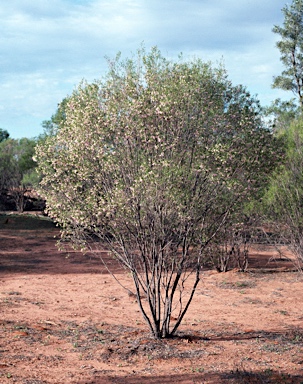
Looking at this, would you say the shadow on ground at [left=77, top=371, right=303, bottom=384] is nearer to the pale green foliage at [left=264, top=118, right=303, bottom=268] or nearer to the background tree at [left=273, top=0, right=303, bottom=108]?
the pale green foliage at [left=264, top=118, right=303, bottom=268]

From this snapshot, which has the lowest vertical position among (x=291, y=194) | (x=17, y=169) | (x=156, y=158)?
(x=291, y=194)

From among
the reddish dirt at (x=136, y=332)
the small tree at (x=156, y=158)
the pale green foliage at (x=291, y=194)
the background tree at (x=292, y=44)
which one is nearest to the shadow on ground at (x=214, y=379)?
the reddish dirt at (x=136, y=332)

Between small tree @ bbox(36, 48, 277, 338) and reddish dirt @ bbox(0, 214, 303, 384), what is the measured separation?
1166 mm

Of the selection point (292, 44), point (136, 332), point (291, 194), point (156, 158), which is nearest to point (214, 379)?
point (136, 332)

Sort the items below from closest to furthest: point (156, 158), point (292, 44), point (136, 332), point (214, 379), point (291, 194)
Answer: point (214, 379), point (156, 158), point (136, 332), point (291, 194), point (292, 44)

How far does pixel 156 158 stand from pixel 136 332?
3996mm

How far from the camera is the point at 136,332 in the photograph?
10742mm

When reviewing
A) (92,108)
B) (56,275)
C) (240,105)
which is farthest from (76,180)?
(56,275)

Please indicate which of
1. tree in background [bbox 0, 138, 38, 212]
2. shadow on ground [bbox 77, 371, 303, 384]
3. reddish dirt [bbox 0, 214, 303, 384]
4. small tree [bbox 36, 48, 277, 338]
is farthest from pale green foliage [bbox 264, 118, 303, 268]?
tree in background [bbox 0, 138, 38, 212]

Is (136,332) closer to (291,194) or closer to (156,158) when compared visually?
(156,158)

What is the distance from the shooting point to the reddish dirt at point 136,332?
8.38m

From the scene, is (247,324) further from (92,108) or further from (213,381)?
(92,108)

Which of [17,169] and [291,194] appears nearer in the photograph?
[291,194]

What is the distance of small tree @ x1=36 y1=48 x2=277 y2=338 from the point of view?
914 centimetres
